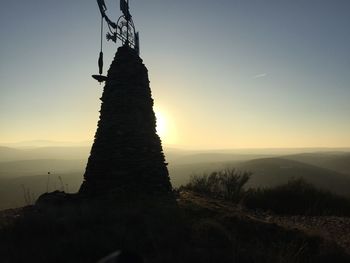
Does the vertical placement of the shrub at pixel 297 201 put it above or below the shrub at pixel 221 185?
below

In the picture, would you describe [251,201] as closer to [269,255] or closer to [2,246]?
[269,255]

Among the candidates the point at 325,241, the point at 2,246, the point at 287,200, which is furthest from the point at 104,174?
the point at 287,200

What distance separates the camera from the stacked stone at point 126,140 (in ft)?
39.3

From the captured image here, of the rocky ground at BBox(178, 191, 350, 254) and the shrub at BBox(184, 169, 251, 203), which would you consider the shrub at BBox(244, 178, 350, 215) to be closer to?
the shrub at BBox(184, 169, 251, 203)

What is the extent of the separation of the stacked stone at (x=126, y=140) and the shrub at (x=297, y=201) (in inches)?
201

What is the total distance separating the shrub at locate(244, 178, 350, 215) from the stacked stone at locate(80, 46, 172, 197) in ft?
16.7

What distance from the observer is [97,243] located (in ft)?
22.9

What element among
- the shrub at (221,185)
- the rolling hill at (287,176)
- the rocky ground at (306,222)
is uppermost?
the shrub at (221,185)

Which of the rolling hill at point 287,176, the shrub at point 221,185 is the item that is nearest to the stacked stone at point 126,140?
the shrub at point 221,185

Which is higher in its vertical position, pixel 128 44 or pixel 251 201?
pixel 128 44

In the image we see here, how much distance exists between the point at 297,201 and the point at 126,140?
8501 mm

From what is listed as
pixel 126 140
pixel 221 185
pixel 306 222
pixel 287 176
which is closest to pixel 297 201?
pixel 306 222

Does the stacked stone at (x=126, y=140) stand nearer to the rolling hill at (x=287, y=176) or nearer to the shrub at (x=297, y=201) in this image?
the shrub at (x=297, y=201)

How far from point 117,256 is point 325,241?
25.5ft
